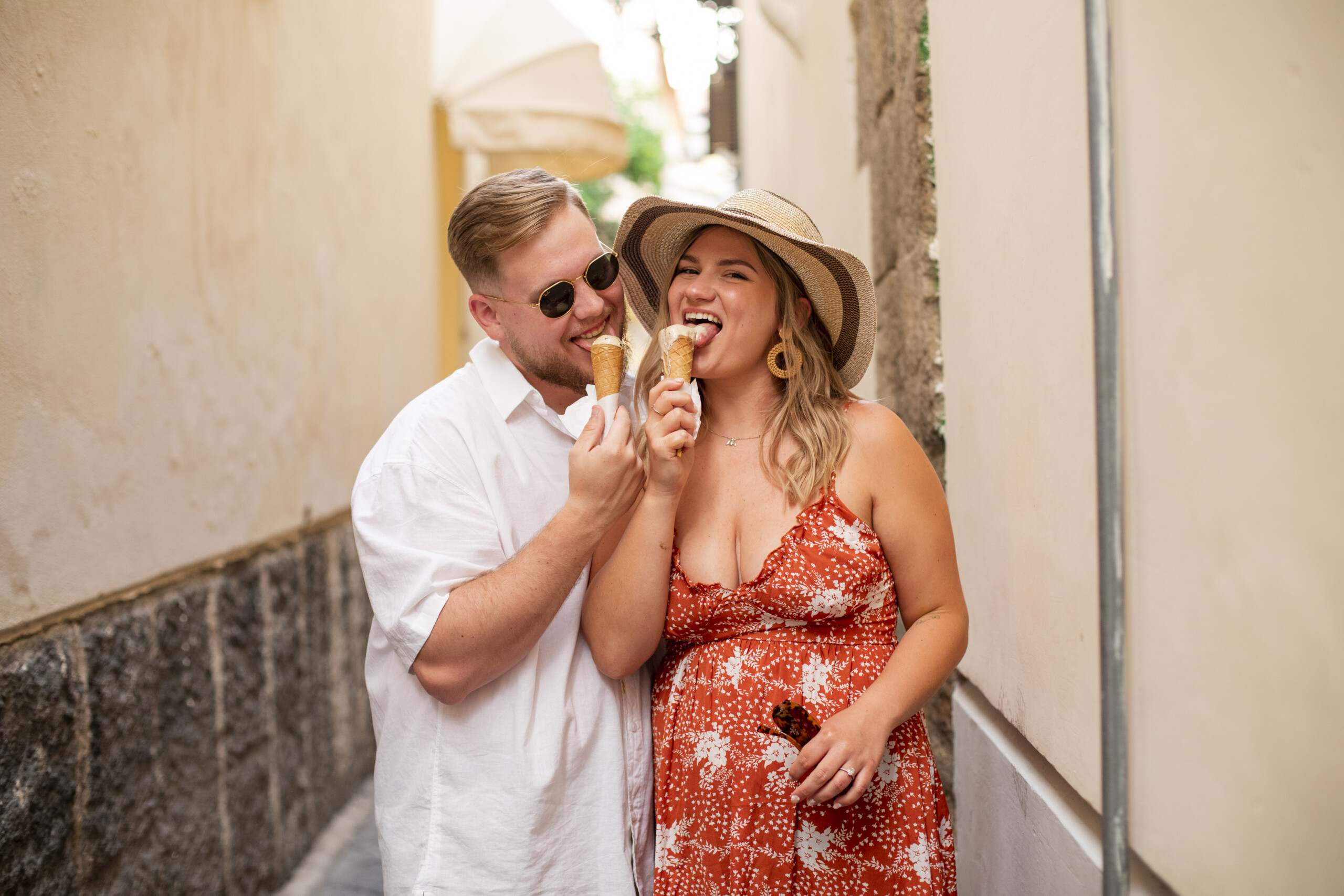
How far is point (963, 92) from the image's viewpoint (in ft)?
8.10

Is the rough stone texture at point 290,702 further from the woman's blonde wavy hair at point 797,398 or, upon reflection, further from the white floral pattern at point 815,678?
the white floral pattern at point 815,678

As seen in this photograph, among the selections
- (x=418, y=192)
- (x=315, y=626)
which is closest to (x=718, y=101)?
(x=418, y=192)

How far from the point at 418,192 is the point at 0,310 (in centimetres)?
549

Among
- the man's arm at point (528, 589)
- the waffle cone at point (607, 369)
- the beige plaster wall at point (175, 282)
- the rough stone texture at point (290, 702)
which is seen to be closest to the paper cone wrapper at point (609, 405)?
the waffle cone at point (607, 369)

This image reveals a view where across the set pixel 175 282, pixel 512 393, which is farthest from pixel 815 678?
pixel 175 282

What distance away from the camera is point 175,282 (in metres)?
3.53

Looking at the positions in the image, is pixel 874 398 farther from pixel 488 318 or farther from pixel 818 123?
pixel 488 318

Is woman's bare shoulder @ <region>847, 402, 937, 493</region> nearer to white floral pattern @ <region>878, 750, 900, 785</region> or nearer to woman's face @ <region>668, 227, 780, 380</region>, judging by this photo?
woman's face @ <region>668, 227, 780, 380</region>

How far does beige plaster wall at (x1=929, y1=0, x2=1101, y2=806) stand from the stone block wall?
2.44 m

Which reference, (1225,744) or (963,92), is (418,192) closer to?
(963,92)

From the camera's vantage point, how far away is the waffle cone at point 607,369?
7.47 feet

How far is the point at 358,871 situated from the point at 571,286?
3.45 m

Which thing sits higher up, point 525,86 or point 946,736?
point 525,86

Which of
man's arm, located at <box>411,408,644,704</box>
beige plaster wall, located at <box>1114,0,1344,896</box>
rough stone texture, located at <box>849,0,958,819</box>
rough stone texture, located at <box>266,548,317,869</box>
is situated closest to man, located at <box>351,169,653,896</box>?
man's arm, located at <box>411,408,644,704</box>
